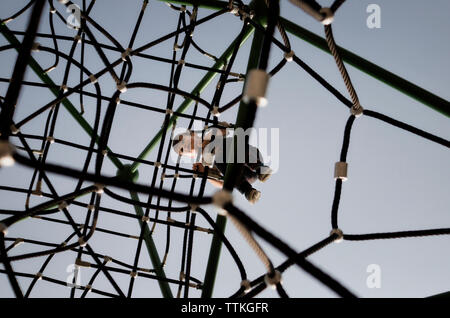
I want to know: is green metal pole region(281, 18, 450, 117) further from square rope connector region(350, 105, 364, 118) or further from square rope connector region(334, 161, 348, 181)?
square rope connector region(334, 161, 348, 181)

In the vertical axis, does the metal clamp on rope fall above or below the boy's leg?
below

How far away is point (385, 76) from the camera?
1.42 metres

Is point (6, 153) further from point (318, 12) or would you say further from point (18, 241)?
point (18, 241)

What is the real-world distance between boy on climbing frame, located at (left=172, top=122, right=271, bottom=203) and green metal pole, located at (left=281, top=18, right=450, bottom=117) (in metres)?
0.53

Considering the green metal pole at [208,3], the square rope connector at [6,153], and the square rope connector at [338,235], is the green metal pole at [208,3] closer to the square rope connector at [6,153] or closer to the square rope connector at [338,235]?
the square rope connector at [338,235]

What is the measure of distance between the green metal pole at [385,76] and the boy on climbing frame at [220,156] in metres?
0.53

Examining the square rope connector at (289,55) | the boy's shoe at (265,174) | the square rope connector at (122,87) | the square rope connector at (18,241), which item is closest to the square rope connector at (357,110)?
the square rope connector at (289,55)

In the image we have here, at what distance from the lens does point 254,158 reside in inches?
87.8

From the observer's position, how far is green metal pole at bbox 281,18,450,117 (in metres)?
1.32

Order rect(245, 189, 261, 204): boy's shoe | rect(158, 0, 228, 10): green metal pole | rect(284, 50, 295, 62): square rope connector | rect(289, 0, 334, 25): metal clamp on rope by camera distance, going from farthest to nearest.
Answer: rect(245, 189, 261, 204): boy's shoe, rect(158, 0, 228, 10): green metal pole, rect(284, 50, 295, 62): square rope connector, rect(289, 0, 334, 25): metal clamp on rope

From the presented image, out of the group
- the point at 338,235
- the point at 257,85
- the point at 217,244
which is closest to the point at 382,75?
the point at 338,235

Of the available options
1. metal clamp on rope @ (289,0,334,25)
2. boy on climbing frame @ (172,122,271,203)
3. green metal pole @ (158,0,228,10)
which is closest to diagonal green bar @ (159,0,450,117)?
green metal pole @ (158,0,228,10)
